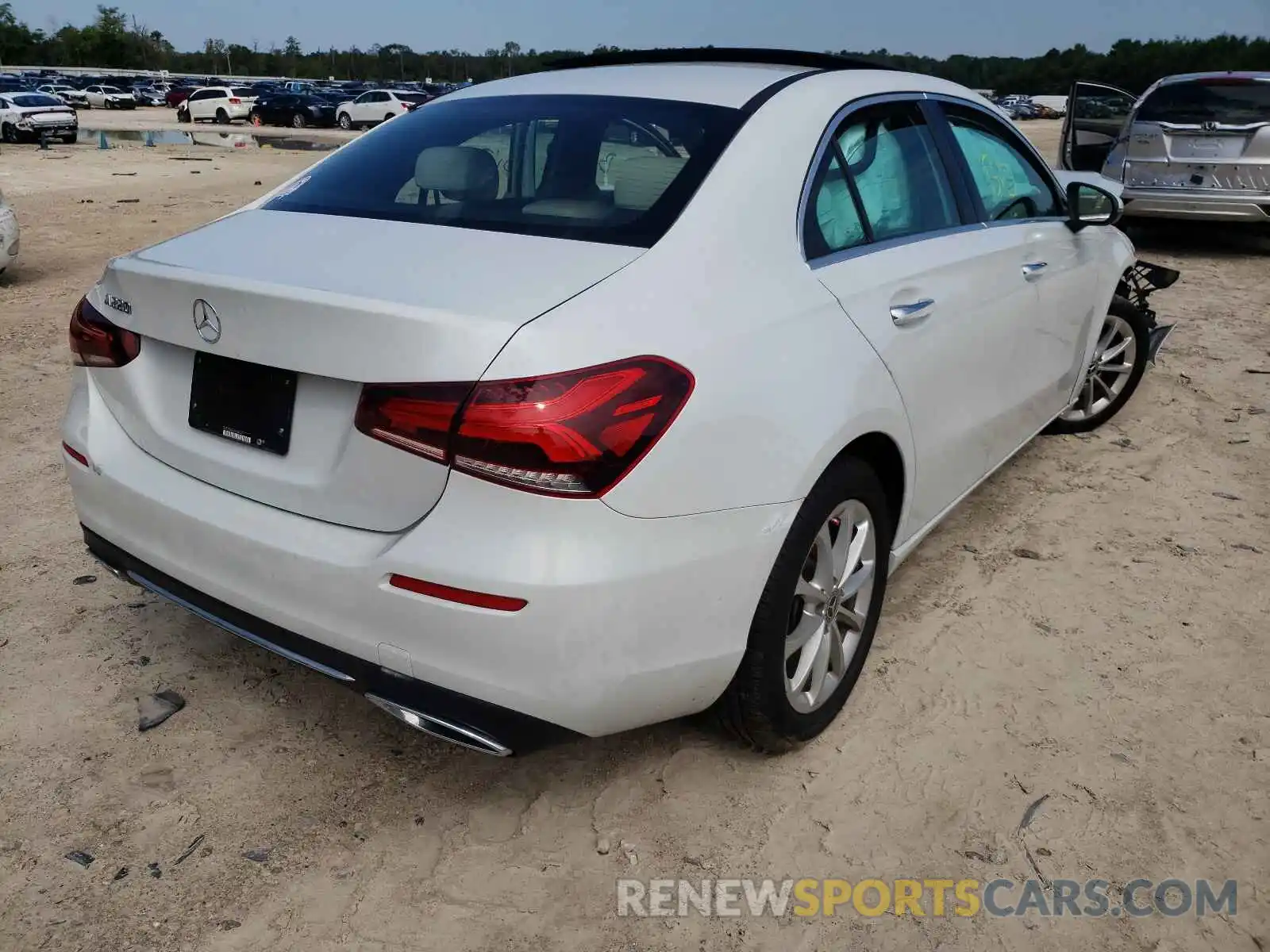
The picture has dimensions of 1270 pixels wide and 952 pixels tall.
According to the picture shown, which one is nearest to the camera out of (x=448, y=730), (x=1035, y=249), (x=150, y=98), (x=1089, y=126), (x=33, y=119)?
(x=448, y=730)

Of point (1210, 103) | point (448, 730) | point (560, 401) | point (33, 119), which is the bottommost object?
point (448, 730)

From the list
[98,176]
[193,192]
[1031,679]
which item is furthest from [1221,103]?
[98,176]

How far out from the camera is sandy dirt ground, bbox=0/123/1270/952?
2137mm

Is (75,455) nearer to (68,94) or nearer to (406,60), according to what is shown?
(68,94)

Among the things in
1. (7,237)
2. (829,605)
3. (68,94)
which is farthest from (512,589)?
(68,94)

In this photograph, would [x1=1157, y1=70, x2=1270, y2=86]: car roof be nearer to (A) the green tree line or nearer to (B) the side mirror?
(B) the side mirror

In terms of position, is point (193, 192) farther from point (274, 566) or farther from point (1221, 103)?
point (274, 566)

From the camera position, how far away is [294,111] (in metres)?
38.4

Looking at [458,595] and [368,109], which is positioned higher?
[368,109]

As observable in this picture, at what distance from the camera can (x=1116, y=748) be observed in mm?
2695

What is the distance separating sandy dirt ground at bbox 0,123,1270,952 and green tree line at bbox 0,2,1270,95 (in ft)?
256

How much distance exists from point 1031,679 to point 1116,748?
350mm

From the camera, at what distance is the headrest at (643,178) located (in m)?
2.33

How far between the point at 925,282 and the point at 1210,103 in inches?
340
